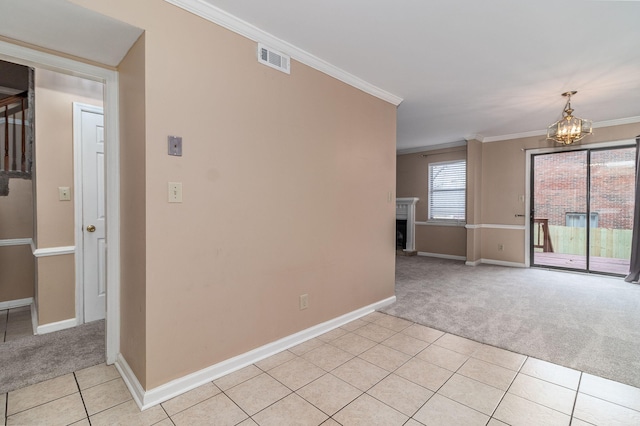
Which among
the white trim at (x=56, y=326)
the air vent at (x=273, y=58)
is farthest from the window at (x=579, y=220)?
the white trim at (x=56, y=326)

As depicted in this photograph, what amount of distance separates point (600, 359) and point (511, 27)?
2597 mm

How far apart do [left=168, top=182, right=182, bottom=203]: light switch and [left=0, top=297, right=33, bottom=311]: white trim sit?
128 inches

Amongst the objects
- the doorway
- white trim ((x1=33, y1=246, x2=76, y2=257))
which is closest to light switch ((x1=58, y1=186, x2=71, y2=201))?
white trim ((x1=33, y1=246, x2=76, y2=257))

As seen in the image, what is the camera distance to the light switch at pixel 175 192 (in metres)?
1.83

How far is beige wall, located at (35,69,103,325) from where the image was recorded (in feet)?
9.05

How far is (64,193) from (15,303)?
175 centimetres

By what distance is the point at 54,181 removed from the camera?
2.84m

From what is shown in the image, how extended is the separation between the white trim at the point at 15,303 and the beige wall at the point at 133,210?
2.47m

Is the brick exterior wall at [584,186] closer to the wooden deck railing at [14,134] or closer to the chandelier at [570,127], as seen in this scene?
the chandelier at [570,127]

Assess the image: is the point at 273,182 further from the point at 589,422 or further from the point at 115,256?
the point at 589,422

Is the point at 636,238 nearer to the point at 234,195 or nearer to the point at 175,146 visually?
the point at 234,195

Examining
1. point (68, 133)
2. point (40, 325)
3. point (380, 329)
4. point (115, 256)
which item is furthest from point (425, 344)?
point (68, 133)

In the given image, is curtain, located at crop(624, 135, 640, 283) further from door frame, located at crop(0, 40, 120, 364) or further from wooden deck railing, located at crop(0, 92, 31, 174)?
wooden deck railing, located at crop(0, 92, 31, 174)

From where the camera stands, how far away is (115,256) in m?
2.13
